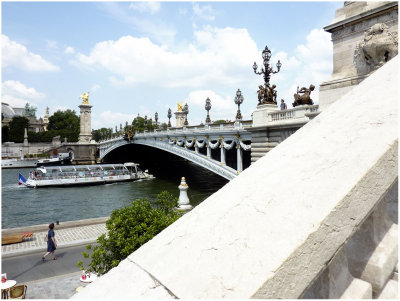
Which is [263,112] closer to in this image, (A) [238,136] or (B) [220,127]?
(A) [238,136]

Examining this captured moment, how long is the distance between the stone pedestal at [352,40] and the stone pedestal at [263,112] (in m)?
7.67

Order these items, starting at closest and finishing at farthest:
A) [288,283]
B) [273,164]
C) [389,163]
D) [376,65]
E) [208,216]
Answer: [288,283], [389,163], [208,216], [273,164], [376,65]

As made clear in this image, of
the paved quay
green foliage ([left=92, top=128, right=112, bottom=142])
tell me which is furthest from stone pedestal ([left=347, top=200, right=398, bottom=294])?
green foliage ([left=92, top=128, right=112, bottom=142])

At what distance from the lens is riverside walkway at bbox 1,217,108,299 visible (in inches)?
291

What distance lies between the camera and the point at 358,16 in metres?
7.40

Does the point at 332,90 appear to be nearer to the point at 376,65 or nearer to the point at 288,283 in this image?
the point at 376,65

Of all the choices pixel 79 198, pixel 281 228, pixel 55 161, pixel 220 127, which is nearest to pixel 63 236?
pixel 281 228

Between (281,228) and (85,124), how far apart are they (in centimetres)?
7303

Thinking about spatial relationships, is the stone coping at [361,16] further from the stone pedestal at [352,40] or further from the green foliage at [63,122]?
the green foliage at [63,122]

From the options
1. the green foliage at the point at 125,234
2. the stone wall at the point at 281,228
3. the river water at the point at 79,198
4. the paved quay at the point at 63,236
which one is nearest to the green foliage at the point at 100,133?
the river water at the point at 79,198

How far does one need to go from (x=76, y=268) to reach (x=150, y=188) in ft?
77.3

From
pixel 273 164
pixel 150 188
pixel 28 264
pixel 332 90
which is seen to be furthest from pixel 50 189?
pixel 273 164

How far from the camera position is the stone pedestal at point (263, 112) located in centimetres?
1588

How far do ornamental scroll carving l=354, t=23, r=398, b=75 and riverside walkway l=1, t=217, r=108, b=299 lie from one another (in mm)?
8675
